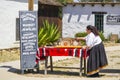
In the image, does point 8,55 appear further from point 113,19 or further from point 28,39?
point 113,19

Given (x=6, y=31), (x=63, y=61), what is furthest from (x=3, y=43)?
(x=63, y=61)

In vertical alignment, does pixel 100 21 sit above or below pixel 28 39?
above

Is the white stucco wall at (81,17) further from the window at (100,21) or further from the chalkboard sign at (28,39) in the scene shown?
the chalkboard sign at (28,39)

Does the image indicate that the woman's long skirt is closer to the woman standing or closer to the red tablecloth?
the woman standing

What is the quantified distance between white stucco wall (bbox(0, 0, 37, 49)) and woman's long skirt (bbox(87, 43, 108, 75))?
8689 millimetres

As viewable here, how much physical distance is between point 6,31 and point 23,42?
7465 millimetres

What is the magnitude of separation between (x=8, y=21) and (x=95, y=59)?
9.21 meters

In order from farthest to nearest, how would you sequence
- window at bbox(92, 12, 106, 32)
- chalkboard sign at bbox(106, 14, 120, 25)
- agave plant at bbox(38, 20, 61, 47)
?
window at bbox(92, 12, 106, 32)
chalkboard sign at bbox(106, 14, 120, 25)
agave plant at bbox(38, 20, 61, 47)

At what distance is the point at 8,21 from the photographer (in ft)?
76.3

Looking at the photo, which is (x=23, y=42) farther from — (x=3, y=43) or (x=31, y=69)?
(x=3, y=43)

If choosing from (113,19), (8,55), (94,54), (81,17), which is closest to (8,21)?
(8,55)

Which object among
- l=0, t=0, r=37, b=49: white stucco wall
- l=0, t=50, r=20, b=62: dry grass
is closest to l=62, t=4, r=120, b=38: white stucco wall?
l=0, t=0, r=37, b=49: white stucco wall

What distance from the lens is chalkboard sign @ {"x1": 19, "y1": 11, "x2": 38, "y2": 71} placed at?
1580cm

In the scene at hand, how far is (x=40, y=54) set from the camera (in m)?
15.6
